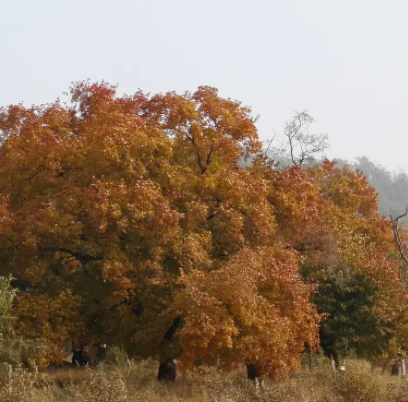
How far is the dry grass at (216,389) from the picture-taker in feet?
46.6

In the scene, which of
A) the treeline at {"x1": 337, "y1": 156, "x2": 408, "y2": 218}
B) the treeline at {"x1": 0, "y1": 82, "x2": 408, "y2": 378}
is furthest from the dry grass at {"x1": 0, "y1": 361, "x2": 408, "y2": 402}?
the treeline at {"x1": 337, "y1": 156, "x2": 408, "y2": 218}

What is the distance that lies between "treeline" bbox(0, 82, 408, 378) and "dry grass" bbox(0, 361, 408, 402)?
1101 millimetres

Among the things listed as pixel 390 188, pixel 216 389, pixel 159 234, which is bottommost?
pixel 216 389

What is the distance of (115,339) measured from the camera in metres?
24.9

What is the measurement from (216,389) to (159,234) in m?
6.19

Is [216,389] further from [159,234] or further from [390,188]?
[390,188]

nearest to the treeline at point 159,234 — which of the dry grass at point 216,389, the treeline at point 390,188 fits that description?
the dry grass at point 216,389

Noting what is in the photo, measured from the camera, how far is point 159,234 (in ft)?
74.2

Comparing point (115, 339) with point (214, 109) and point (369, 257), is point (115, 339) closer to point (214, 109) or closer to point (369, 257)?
point (214, 109)

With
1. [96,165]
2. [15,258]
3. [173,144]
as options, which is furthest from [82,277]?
[173,144]

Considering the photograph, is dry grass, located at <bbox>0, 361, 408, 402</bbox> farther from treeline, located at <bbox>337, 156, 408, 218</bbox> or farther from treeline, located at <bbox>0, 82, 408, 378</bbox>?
treeline, located at <bbox>337, 156, 408, 218</bbox>

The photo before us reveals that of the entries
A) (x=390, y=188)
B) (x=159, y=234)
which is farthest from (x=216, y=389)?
(x=390, y=188)

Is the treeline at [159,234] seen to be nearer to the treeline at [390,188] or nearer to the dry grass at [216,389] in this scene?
the dry grass at [216,389]

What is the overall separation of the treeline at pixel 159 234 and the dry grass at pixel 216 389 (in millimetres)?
1101
